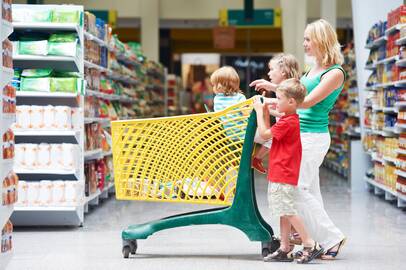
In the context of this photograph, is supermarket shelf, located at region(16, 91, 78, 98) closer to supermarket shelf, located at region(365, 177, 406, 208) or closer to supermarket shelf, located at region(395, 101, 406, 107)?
A: supermarket shelf, located at region(395, 101, 406, 107)

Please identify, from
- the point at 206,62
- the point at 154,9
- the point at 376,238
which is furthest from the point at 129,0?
the point at 376,238

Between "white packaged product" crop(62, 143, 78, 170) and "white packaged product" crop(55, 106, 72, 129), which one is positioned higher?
"white packaged product" crop(55, 106, 72, 129)

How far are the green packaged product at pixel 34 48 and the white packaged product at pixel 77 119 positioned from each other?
548 mm

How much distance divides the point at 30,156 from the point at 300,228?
2728 mm

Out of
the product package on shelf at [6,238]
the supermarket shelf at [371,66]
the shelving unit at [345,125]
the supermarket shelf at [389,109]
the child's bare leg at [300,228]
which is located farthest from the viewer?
the shelving unit at [345,125]

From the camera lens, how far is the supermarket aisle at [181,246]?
17.3ft

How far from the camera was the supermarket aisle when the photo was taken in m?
5.26

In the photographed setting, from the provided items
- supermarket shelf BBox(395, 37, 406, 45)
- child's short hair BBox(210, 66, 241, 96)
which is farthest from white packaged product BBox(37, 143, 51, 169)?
supermarket shelf BBox(395, 37, 406, 45)

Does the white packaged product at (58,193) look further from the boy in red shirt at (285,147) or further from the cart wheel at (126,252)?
the boy in red shirt at (285,147)

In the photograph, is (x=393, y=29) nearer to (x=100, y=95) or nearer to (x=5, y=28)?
(x=100, y=95)

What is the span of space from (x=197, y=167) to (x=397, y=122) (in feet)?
13.1

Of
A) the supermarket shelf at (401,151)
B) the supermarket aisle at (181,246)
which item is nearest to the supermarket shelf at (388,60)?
the supermarket shelf at (401,151)

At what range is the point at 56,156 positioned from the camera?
7.07 m

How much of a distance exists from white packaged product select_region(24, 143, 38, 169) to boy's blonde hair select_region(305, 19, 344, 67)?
271 cm
